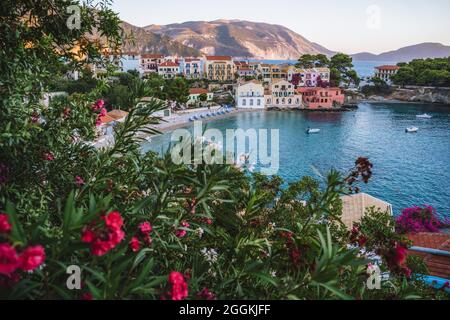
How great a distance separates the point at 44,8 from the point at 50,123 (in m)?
1.07

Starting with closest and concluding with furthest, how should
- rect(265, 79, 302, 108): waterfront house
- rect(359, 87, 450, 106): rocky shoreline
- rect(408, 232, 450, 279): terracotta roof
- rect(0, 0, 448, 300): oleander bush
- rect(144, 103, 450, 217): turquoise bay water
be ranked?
1. rect(0, 0, 448, 300): oleander bush
2. rect(408, 232, 450, 279): terracotta roof
3. rect(144, 103, 450, 217): turquoise bay water
4. rect(265, 79, 302, 108): waterfront house
5. rect(359, 87, 450, 106): rocky shoreline

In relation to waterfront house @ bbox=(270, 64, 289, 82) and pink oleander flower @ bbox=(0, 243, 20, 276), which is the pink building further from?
pink oleander flower @ bbox=(0, 243, 20, 276)

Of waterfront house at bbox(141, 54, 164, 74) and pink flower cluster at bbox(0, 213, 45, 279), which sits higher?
waterfront house at bbox(141, 54, 164, 74)

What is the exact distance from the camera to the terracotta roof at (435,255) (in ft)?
26.9

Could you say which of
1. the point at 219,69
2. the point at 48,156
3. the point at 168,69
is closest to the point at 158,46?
the point at 168,69

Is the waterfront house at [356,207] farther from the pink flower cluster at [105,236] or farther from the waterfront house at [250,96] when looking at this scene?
the waterfront house at [250,96]

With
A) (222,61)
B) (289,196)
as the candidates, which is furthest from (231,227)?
(222,61)

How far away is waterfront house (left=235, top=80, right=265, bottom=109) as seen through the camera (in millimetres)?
51688

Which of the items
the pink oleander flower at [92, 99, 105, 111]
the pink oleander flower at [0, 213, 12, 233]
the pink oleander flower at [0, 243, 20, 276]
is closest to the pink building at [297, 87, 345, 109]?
the pink oleander flower at [92, 99, 105, 111]

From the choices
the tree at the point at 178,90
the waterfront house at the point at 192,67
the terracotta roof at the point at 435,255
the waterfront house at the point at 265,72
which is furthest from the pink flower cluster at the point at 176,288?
the waterfront house at the point at 192,67

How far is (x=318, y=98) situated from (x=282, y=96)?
16.7ft

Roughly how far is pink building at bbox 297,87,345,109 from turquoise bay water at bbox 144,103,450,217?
3940mm

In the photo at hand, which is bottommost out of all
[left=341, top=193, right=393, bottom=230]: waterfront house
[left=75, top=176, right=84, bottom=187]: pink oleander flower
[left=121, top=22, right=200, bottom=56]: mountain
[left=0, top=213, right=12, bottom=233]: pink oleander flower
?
[left=341, top=193, right=393, bottom=230]: waterfront house
